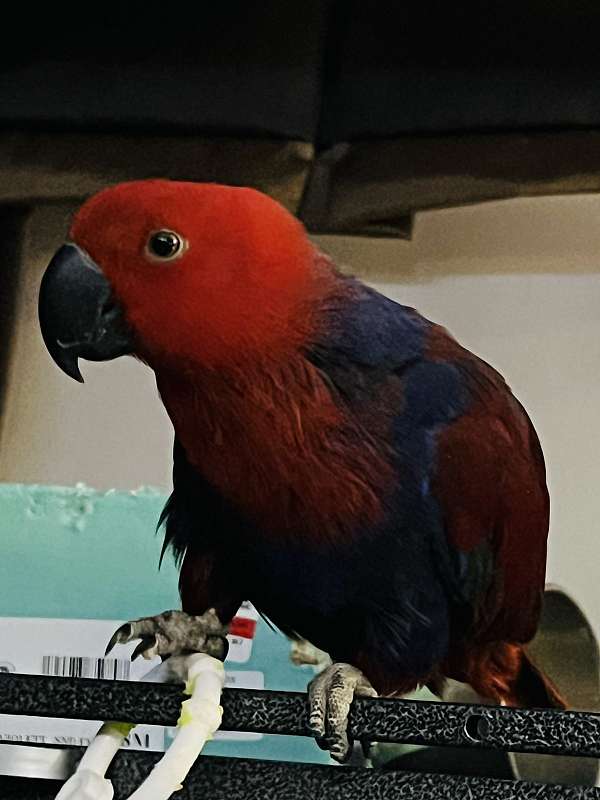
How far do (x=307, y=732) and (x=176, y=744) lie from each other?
0.06 m

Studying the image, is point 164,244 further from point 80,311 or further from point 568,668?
point 568,668

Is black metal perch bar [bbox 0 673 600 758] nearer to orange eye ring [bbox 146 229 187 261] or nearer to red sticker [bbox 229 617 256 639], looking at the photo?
orange eye ring [bbox 146 229 187 261]

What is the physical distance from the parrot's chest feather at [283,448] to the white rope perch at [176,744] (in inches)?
4.7

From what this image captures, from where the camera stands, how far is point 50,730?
2.48 feet

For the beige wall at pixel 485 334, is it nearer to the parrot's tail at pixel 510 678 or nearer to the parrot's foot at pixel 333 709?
the parrot's tail at pixel 510 678

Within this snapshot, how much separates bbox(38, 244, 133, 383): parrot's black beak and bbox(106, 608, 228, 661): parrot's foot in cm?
15

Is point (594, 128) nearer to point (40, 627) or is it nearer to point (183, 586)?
point (183, 586)

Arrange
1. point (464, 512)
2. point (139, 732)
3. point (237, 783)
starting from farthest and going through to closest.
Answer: point (139, 732), point (464, 512), point (237, 783)

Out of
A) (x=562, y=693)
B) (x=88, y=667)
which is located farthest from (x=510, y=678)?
(x=88, y=667)

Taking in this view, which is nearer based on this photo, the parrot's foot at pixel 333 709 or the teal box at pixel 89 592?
the parrot's foot at pixel 333 709

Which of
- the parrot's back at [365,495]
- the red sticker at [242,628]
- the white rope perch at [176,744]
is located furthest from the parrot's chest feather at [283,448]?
the red sticker at [242,628]

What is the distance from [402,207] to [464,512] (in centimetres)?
31

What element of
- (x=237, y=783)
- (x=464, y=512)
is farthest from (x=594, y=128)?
(x=237, y=783)

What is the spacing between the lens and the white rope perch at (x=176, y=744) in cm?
37
